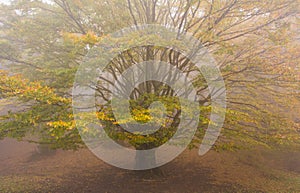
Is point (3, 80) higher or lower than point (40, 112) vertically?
higher

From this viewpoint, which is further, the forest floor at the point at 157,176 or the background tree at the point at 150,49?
the forest floor at the point at 157,176

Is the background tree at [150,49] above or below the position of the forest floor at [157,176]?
above

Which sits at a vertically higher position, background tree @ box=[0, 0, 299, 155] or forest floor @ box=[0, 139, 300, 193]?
background tree @ box=[0, 0, 299, 155]

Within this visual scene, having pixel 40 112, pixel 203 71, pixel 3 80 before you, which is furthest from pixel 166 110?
pixel 3 80

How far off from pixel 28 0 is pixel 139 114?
573cm

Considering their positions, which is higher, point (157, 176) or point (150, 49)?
point (150, 49)

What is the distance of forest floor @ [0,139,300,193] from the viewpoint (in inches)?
365

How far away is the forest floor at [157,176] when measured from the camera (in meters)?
9.28

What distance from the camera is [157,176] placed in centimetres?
1035

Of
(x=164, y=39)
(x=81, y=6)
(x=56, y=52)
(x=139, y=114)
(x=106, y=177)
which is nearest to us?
(x=139, y=114)

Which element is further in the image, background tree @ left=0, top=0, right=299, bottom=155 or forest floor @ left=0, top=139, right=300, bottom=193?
forest floor @ left=0, top=139, right=300, bottom=193

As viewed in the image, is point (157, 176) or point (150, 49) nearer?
point (150, 49)

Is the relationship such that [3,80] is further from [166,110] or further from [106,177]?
[106,177]

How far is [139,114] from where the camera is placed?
20.9ft
